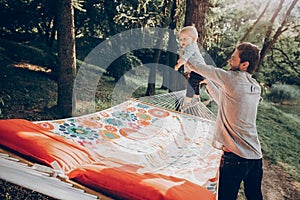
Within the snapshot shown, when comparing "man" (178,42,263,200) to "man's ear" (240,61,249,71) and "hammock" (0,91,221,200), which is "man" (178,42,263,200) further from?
"hammock" (0,91,221,200)


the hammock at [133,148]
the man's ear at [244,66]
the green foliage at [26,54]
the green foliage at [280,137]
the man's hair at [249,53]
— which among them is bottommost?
the green foliage at [280,137]

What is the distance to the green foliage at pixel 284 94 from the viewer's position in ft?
28.7

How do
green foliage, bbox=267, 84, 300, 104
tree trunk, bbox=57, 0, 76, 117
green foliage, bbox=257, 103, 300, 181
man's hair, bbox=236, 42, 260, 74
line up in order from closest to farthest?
man's hair, bbox=236, 42, 260, 74 < tree trunk, bbox=57, 0, 76, 117 < green foliage, bbox=257, 103, 300, 181 < green foliage, bbox=267, 84, 300, 104

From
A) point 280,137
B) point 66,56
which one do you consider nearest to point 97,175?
point 66,56

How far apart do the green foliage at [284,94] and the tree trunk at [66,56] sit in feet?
22.3

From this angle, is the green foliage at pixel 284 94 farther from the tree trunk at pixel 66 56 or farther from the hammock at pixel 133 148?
the tree trunk at pixel 66 56

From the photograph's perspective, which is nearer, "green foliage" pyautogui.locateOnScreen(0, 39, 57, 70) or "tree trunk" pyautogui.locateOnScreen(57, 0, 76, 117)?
"tree trunk" pyautogui.locateOnScreen(57, 0, 76, 117)

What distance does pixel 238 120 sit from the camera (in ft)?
4.64

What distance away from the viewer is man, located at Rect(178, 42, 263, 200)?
141 centimetres

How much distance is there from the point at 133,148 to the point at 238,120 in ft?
3.70

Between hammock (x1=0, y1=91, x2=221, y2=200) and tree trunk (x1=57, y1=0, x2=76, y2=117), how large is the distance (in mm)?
1072

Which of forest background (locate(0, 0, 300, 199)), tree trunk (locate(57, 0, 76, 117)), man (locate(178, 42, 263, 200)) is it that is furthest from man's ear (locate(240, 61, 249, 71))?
tree trunk (locate(57, 0, 76, 117))

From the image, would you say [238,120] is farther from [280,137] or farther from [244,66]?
[280,137]

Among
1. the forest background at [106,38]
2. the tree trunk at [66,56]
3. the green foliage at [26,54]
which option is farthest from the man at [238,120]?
the green foliage at [26,54]
